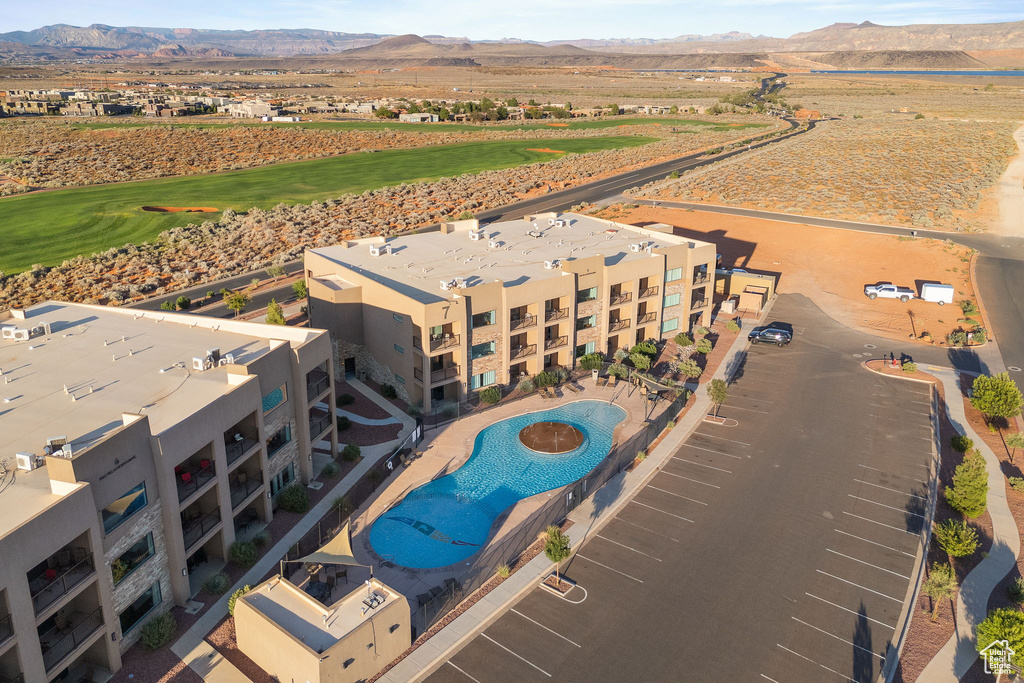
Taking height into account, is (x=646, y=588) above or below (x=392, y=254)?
below

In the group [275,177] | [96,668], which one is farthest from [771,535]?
[275,177]

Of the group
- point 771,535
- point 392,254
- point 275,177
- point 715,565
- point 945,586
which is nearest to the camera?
point 945,586

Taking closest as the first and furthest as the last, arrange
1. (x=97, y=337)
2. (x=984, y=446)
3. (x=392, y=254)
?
(x=97, y=337) < (x=984, y=446) < (x=392, y=254)

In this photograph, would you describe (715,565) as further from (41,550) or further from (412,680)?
(41,550)

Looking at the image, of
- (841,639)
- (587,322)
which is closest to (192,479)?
(841,639)

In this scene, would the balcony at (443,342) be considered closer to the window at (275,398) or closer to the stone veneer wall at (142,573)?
the window at (275,398)
